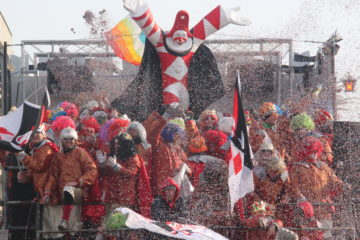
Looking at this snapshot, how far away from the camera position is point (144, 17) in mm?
11383

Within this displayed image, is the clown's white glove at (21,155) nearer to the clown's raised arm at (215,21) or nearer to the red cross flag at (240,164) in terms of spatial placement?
the red cross flag at (240,164)

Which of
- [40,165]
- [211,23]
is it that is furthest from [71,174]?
[211,23]

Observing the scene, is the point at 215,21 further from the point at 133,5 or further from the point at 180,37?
the point at 133,5

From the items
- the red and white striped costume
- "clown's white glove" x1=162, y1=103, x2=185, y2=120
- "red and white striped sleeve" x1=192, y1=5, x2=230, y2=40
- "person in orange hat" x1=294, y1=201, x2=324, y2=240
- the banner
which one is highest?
"red and white striped sleeve" x1=192, y1=5, x2=230, y2=40

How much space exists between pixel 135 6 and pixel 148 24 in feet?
1.08

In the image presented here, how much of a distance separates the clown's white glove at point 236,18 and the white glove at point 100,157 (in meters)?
4.22

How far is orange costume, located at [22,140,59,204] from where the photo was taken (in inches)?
305

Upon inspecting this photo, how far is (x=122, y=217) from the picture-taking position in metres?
6.50

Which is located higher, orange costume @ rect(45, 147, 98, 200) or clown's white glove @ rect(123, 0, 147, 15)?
clown's white glove @ rect(123, 0, 147, 15)

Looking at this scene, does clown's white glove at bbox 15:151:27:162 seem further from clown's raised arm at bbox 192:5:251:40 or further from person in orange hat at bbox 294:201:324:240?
clown's raised arm at bbox 192:5:251:40

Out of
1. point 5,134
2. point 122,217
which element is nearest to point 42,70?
point 5,134

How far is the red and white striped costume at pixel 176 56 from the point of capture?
11562mm

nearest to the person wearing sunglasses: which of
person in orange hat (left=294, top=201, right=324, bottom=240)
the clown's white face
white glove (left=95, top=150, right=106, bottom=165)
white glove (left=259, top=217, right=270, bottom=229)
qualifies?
white glove (left=95, top=150, right=106, bottom=165)

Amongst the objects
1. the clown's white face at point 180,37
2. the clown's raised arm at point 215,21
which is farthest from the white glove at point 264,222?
the clown's raised arm at point 215,21
